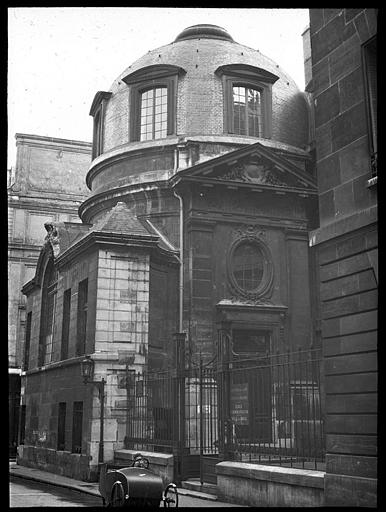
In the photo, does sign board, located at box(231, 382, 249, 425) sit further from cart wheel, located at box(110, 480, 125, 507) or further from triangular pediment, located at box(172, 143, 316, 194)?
A: cart wheel, located at box(110, 480, 125, 507)

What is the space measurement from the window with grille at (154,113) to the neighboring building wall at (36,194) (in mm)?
15808

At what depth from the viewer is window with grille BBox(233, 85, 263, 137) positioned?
27.8m

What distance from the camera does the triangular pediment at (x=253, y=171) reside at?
24.7m

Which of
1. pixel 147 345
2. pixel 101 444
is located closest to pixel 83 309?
pixel 147 345

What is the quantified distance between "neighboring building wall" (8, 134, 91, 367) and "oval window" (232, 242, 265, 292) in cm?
1891

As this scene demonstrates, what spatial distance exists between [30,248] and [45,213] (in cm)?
294

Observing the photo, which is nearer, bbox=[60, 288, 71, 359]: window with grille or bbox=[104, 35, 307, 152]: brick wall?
bbox=[60, 288, 71, 359]: window with grille

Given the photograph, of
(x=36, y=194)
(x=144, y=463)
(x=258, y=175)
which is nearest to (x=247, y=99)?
(x=258, y=175)

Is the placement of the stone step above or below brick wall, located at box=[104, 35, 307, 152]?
below

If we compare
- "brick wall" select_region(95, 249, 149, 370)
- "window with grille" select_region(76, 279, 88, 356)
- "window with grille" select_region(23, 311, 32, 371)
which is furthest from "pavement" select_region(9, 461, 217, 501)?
"window with grille" select_region(23, 311, 32, 371)

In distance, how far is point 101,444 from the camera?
19.7 metres

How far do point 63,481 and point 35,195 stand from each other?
85.8 feet
